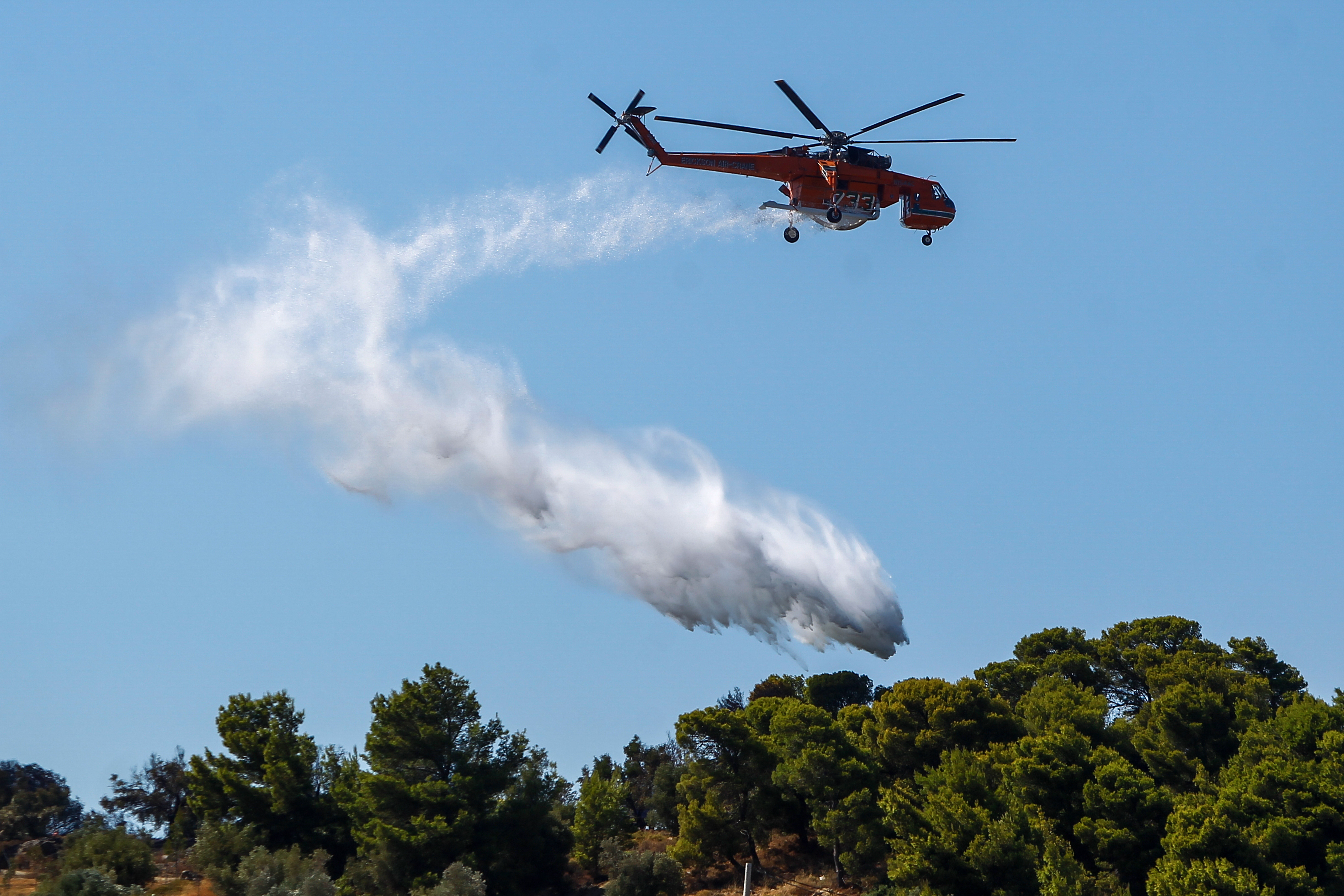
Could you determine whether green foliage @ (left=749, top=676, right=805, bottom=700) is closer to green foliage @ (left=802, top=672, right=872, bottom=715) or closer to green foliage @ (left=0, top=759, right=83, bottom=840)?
green foliage @ (left=802, top=672, right=872, bottom=715)

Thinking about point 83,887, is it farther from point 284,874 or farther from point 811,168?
point 811,168

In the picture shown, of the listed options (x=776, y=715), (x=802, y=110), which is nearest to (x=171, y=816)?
(x=776, y=715)

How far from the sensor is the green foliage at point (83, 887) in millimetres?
41250

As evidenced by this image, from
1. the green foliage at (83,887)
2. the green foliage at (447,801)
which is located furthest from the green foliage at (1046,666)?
the green foliage at (83,887)

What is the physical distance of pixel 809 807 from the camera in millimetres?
59312

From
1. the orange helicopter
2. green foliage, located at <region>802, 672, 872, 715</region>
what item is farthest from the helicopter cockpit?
green foliage, located at <region>802, 672, 872, 715</region>

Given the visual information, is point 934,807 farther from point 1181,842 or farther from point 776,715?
point 776,715

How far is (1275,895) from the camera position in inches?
1774

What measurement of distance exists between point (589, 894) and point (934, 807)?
1912cm

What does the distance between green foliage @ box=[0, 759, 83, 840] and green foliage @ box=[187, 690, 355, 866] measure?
20633mm

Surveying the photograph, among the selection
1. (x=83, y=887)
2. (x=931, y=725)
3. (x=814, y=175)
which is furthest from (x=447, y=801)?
(x=814, y=175)

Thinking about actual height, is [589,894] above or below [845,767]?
below

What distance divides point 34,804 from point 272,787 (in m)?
39.1

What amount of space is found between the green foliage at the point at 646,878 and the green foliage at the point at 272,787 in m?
12.9
